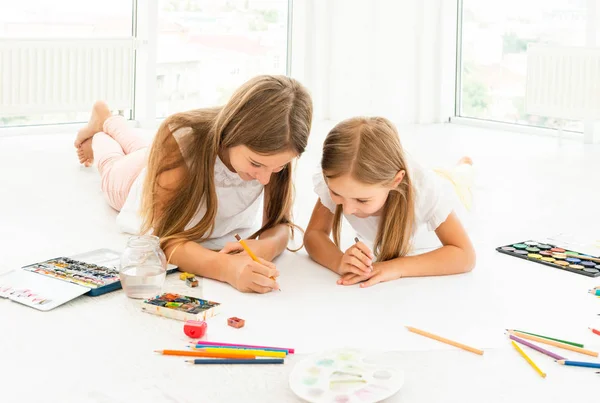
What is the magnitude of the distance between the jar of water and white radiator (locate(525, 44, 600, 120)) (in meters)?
3.45

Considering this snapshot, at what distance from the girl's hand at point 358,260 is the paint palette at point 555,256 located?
1.78ft

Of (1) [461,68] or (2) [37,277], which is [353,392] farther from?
(1) [461,68]

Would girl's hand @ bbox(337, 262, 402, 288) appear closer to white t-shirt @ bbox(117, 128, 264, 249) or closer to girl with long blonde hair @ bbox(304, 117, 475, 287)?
girl with long blonde hair @ bbox(304, 117, 475, 287)

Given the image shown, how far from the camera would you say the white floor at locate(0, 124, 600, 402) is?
56.9 inches

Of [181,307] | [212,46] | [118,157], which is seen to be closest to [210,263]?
[181,307]

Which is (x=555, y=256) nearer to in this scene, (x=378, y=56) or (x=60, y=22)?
(x=378, y=56)

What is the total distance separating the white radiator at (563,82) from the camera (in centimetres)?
461

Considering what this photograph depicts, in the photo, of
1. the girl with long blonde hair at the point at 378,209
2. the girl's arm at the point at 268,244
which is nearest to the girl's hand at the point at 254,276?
the girl's arm at the point at 268,244

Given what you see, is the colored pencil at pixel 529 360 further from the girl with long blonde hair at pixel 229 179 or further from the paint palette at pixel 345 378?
the girl with long blonde hair at pixel 229 179

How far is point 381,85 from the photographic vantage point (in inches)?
210

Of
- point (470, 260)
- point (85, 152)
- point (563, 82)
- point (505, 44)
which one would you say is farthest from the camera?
point (505, 44)

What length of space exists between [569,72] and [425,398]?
3718 mm

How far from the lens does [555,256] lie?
229cm

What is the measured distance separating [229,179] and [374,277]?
514 mm
